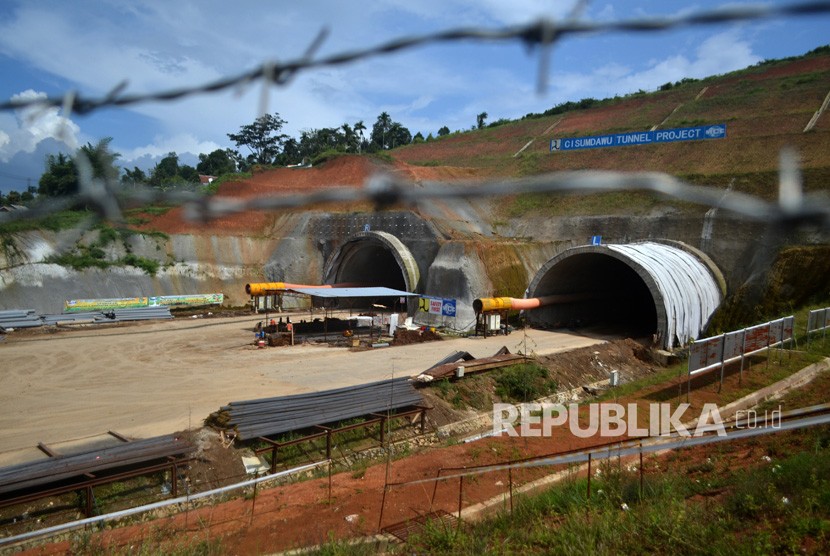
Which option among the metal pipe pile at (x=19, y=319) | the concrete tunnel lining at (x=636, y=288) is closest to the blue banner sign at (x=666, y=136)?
the concrete tunnel lining at (x=636, y=288)

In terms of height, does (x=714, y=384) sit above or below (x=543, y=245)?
below

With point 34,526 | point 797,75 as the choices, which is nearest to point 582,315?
point 34,526

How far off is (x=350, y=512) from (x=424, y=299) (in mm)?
19969

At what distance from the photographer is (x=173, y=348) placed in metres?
22.0

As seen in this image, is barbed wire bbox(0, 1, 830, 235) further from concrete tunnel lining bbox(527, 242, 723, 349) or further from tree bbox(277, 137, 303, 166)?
tree bbox(277, 137, 303, 166)

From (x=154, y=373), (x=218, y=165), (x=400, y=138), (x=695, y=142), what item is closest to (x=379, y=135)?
(x=400, y=138)

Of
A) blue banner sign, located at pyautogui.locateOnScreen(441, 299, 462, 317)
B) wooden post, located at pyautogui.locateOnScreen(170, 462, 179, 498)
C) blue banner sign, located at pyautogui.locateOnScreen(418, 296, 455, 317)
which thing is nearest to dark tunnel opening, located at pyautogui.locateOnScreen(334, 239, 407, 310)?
blue banner sign, located at pyautogui.locateOnScreen(418, 296, 455, 317)

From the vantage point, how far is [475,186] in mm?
2832

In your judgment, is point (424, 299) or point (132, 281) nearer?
point (424, 299)

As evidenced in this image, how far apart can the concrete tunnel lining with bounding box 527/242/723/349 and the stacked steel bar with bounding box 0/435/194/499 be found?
17.8 metres

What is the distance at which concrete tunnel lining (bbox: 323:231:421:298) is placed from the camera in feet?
103

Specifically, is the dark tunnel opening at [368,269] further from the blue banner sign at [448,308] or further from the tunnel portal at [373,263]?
the blue banner sign at [448,308]

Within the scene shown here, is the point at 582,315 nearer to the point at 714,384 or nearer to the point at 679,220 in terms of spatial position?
the point at 679,220

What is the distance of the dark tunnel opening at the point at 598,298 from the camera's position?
2733 centimetres
